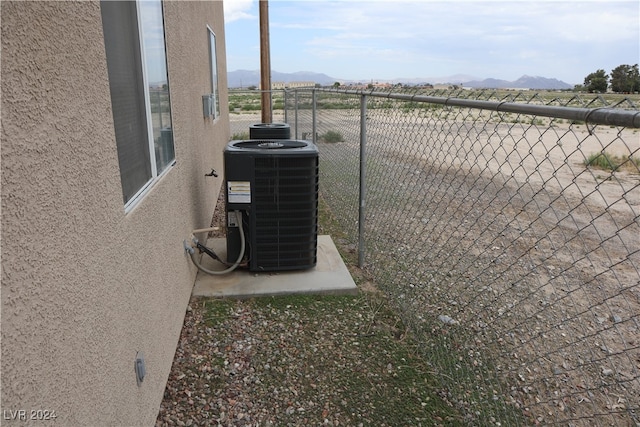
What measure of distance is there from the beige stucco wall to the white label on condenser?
151 cm

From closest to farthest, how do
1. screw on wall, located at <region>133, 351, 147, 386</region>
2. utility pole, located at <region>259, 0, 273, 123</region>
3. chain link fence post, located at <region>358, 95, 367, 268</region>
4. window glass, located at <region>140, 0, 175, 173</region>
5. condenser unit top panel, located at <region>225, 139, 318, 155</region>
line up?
screw on wall, located at <region>133, 351, 147, 386</region>
window glass, located at <region>140, 0, 175, 173</region>
condenser unit top panel, located at <region>225, 139, 318, 155</region>
chain link fence post, located at <region>358, 95, 367, 268</region>
utility pole, located at <region>259, 0, 273, 123</region>

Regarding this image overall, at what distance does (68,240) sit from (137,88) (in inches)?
54.5

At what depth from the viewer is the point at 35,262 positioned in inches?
44.8

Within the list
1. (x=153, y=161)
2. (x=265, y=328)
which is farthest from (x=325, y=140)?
(x=153, y=161)

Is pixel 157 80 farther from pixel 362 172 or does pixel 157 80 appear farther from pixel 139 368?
pixel 362 172

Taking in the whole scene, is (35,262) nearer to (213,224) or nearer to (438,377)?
(438,377)

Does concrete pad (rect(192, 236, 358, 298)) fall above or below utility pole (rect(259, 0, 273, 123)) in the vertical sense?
below

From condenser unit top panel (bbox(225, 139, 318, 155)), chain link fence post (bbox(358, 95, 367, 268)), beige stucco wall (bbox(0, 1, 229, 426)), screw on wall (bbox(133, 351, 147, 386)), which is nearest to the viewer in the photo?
beige stucco wall (bbox(0, 1, 229, 426))

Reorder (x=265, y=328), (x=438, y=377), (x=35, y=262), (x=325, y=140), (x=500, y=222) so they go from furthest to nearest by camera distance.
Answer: (x=325, y=140), (x=500, y=222), (x=265, y=328), (x=438, y=377), (x=35, y=262)

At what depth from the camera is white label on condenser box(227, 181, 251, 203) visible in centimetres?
390

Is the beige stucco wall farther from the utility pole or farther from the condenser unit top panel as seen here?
the utility pole

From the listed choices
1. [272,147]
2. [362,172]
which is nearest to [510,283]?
[362,172]

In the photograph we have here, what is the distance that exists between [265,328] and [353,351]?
0.73 metres

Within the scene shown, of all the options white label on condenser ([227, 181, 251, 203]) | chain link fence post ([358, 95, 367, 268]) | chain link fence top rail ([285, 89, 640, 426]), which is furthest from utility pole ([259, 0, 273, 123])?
white label on condenser ([227, 181, 251, 203])
